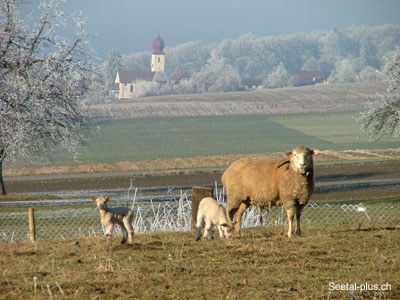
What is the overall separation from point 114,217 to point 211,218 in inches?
85.7

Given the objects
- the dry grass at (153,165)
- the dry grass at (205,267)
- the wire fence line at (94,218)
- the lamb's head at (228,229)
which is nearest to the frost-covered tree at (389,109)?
the wire fence line at (94,218)

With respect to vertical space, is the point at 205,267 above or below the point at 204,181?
above

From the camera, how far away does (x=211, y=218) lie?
13383 mm

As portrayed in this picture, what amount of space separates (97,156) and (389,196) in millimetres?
41625

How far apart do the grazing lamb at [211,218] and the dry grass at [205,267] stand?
15.4 inches

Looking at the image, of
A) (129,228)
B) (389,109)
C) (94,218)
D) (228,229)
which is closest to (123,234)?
(129,228)

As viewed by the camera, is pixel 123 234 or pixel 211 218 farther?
pixel 211 218

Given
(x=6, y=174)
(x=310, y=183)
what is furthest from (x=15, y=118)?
(x=6, y=174)

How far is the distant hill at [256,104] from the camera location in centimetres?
11825

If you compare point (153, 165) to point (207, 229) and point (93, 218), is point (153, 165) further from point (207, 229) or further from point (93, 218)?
point (207, 229)

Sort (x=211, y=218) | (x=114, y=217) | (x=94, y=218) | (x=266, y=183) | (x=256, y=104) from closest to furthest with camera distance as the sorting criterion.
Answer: (x=114, y=217), (x=211, y=218), (x=266, y=183), (x=94, y=218), (x=256, y=104)

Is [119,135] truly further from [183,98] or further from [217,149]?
[183,98]

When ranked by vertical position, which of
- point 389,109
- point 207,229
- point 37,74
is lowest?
point 207,229

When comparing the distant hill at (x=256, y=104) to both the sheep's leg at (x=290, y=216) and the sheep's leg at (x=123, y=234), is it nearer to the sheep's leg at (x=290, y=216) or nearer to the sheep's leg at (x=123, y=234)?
the sheep's leg at (x=290, y=216)
